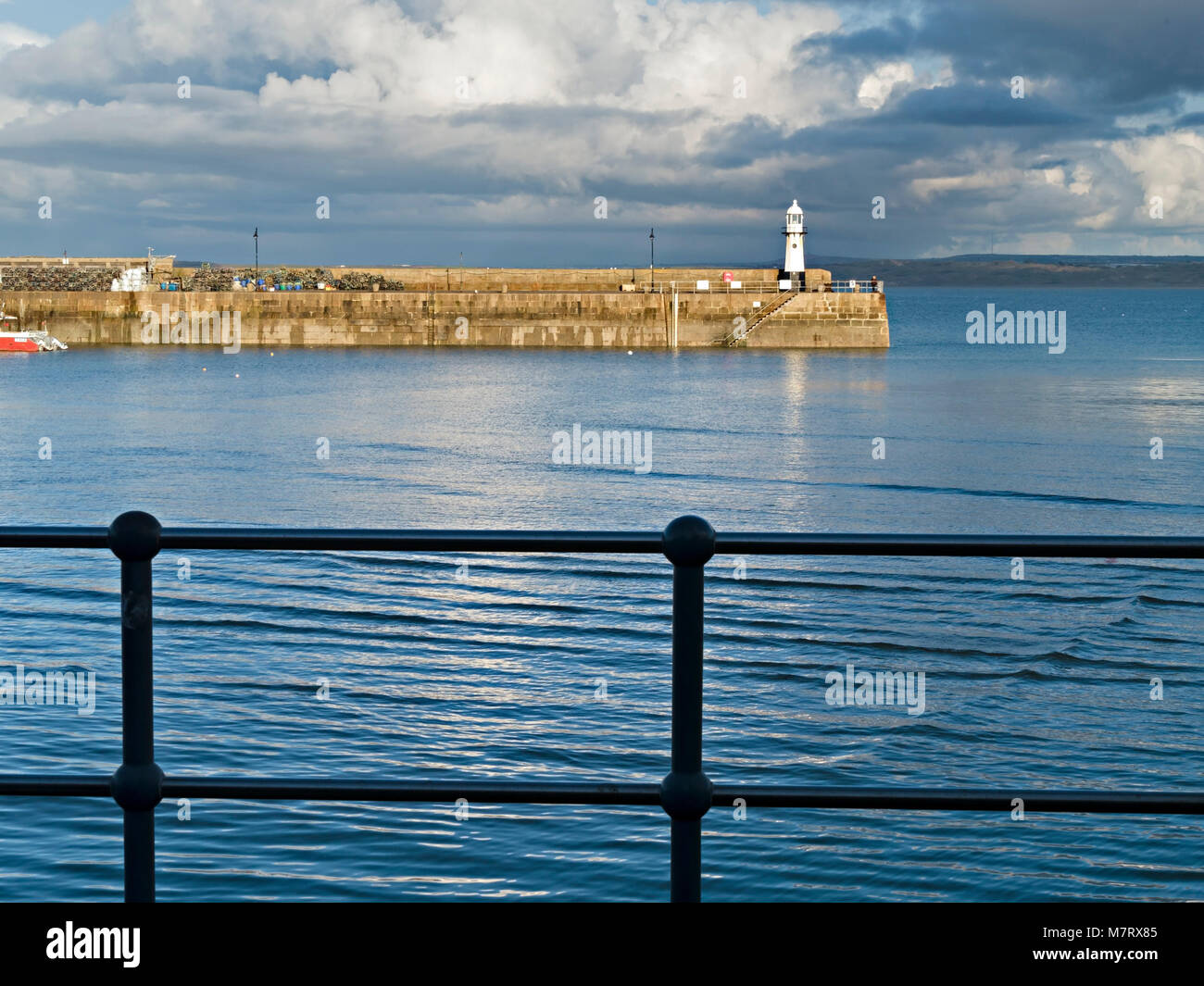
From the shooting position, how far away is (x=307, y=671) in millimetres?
12797

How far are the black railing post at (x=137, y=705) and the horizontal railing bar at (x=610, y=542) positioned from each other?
52 mm

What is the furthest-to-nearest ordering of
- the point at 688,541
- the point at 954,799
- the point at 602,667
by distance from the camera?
the point at 602,667, the point at 954,799, the point at 688,541

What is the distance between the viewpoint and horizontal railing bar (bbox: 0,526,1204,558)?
262 cm

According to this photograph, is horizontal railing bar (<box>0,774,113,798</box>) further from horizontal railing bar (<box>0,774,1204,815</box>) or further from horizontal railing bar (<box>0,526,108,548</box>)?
horizontal railing bar (<box>0,526,108,548</box>)

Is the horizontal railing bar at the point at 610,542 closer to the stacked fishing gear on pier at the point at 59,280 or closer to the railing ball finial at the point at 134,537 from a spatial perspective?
the railing ball finial at the point at 134,537

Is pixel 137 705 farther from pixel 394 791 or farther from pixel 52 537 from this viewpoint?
pixel 394 791

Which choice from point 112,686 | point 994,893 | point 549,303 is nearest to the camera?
point 994,893

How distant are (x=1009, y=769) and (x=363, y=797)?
26.1 feet

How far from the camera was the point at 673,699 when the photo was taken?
2.76 metres

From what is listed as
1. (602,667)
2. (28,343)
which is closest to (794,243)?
(28,343)

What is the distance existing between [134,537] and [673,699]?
106cm

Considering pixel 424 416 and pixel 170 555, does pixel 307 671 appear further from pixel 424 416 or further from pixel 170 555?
pixel 424 416

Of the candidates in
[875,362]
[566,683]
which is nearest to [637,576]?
[566,683]

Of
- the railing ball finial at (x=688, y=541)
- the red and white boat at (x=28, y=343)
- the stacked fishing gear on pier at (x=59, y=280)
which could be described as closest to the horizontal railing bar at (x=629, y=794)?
the railing ball finial at (x=688, y=541)
